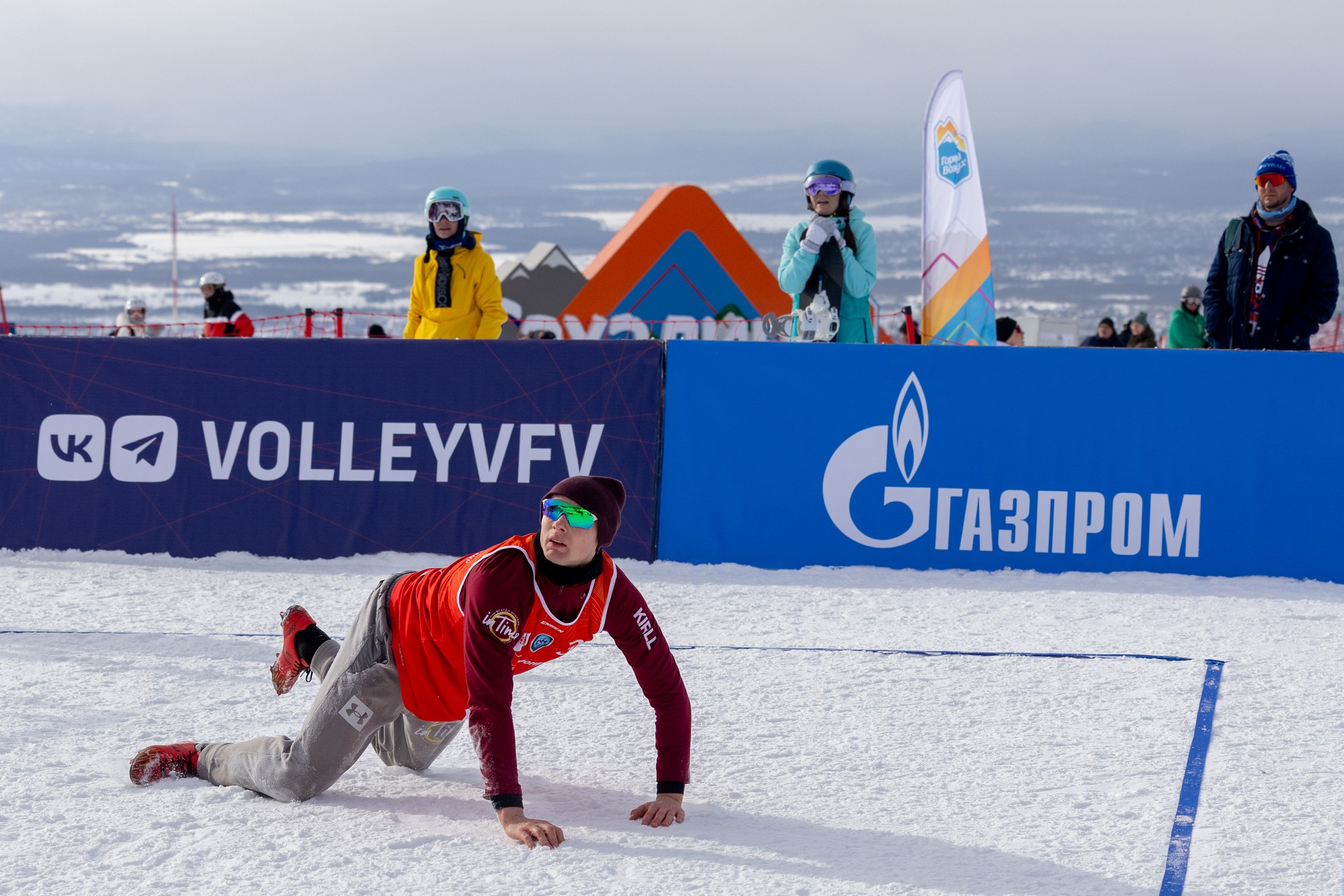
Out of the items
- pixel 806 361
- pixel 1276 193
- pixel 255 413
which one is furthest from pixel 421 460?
pixel 1276 193

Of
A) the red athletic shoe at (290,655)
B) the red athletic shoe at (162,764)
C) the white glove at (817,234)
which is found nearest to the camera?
the red athletic shoe at (162,764)

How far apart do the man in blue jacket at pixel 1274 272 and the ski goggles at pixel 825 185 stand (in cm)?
226

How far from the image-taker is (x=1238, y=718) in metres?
4.70

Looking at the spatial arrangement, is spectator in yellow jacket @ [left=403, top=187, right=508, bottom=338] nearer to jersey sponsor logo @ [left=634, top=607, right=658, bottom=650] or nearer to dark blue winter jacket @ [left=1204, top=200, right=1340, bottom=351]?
dark blue winter jacket @ [left=1204, top=200, right=1340, bottom=351]

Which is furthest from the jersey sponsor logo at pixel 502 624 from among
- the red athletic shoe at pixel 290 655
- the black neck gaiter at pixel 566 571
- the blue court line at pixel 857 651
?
the blue court line at pixel 857 651

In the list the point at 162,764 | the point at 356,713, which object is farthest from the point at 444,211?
the point at 356,713

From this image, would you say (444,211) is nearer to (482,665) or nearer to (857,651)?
(857,651)

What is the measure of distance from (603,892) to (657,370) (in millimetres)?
4630

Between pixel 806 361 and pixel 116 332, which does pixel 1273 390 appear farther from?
pixel 116 332

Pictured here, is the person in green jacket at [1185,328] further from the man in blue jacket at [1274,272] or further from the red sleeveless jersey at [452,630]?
the red sleeveless jersey at [452,630]

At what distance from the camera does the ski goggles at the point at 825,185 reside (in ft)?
25.3

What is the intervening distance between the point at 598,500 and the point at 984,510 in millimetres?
4436

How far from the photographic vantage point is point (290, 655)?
13.5ft

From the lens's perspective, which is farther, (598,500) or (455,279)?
(455,279)
